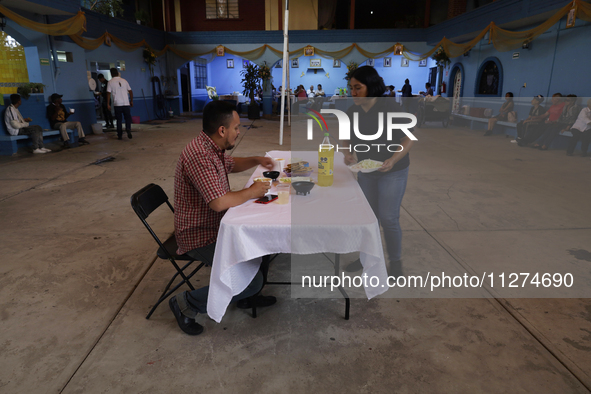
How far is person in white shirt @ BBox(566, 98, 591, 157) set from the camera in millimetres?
6988

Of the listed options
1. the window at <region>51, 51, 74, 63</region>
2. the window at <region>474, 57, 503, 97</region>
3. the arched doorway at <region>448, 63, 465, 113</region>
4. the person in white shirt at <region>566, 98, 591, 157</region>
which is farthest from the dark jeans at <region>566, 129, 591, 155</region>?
the window at <region>51, 51, 74, 63</region>

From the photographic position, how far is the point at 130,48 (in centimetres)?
1181

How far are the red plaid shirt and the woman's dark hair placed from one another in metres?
1.01

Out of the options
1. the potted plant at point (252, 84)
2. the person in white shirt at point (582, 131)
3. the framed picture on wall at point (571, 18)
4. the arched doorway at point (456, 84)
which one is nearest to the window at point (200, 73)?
the potted plant at point (252, 84)

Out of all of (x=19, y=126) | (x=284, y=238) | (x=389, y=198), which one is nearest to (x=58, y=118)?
(x=19, y=126)

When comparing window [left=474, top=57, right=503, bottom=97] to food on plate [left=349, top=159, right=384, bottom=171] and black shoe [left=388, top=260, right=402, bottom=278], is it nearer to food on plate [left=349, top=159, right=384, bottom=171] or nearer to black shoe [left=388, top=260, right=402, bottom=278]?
black shoe [left=388, top=260, right=402, bottom=278]

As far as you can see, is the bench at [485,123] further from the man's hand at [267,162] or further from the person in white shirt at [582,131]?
the man's hand at [267,162]

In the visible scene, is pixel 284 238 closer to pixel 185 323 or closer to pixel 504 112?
pixel 185 323

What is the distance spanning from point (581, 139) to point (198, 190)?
7930mm

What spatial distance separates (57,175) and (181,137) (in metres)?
4.27

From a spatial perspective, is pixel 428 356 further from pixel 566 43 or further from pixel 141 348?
pixel 566 43

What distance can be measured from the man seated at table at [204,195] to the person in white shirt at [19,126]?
267 inches

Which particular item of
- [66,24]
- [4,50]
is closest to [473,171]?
[66,24]

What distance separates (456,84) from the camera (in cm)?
1388
